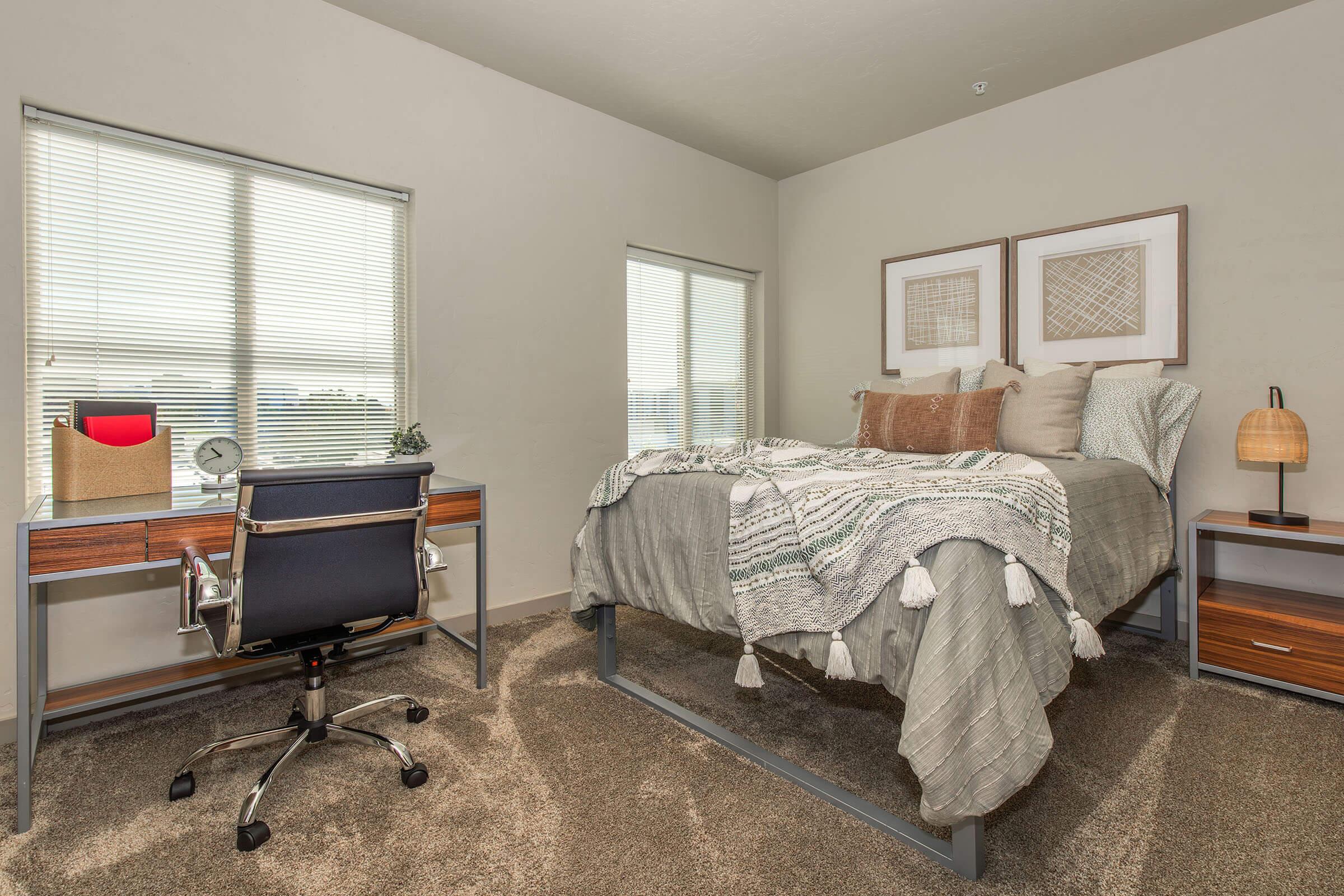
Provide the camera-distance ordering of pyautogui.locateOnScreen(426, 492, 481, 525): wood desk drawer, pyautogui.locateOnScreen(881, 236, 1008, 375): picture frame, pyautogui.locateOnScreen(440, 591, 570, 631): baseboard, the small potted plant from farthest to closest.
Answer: pyautogui.locateOnScreen(881, 236, 1008, 375): picture frame, pyautogui.locateOnScreen(440, 591, 570, 631): baseboard, the small potted plant, pyautogui.locateOnScreen(426, 492, 481, 525): wood desk drawer

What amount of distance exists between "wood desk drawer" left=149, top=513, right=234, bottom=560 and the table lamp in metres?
3.56

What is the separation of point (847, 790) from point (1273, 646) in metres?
1.84

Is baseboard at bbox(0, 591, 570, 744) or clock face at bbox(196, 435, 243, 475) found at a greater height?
clock face at bbox(196, 435, 243, 475)

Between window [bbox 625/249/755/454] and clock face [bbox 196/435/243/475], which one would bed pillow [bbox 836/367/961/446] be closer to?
window [bbox 625/249/755/454]

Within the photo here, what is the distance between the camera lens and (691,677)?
2.62 metres

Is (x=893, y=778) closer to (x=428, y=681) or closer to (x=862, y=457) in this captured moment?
(x=862, y=457)

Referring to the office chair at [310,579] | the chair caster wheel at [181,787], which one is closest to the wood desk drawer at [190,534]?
the office chair at [310,579]

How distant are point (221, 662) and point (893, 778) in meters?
2.34

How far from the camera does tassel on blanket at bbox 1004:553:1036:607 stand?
147cm

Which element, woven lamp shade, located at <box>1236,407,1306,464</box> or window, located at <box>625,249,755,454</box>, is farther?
window, located at <box>625,249,755,454</box>

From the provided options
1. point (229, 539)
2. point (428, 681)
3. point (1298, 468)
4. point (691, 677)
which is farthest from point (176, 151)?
point (1298, 468)

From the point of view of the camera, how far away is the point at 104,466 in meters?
2.01

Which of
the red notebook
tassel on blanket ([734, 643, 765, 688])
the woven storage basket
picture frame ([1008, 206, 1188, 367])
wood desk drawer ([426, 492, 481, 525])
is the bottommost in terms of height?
tassel on blanket ([734, 643, 765, 688])

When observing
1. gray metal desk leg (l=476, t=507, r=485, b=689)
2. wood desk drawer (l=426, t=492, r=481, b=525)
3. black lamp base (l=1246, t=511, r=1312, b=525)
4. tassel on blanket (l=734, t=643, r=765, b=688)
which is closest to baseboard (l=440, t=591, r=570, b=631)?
gray metal desk leg (l=476, t=507, r=485, b=689)
